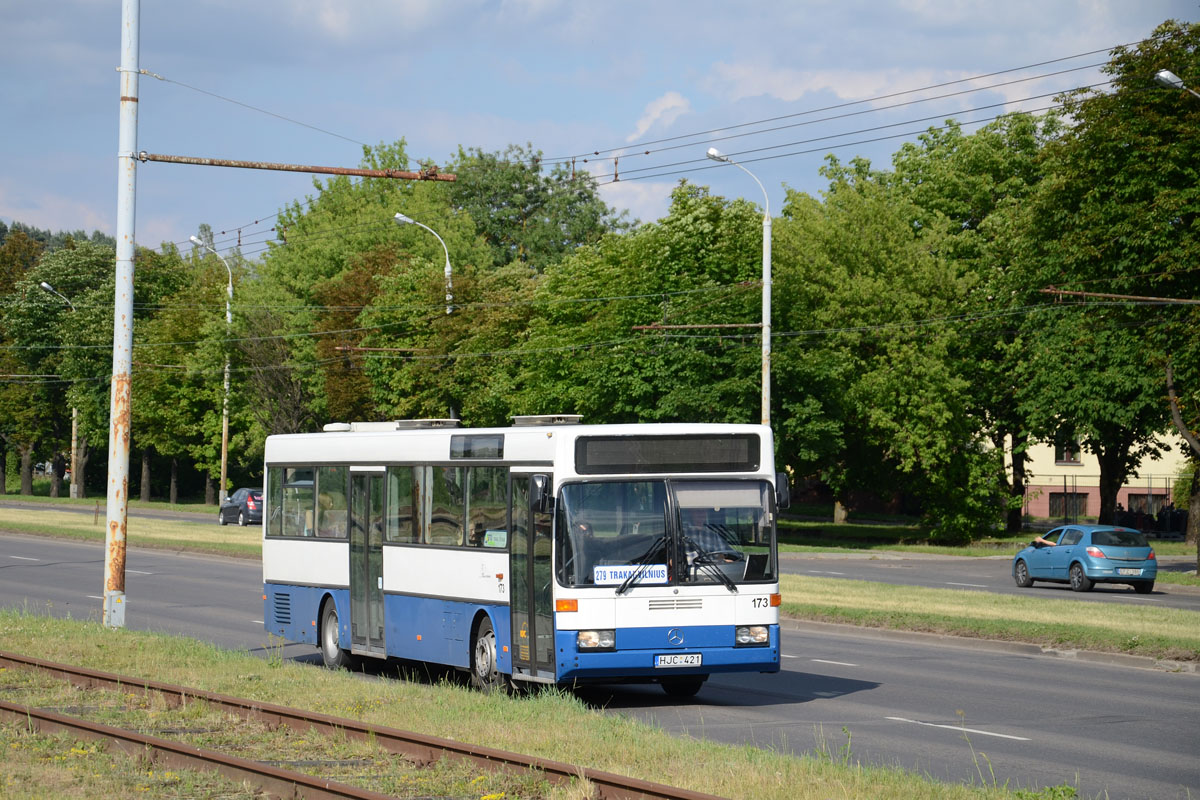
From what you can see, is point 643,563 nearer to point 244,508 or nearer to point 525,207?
point 244,508

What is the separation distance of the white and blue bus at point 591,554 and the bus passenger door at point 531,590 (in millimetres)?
19

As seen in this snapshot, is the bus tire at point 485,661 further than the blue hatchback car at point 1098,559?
No

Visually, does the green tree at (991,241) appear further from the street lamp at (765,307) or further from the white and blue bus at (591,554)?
the white and blue bus at (591,554)

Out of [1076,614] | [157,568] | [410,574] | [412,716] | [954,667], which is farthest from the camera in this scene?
[157,568]

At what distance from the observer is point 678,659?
13.7 metres

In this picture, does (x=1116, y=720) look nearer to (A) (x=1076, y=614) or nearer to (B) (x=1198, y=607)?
(A) (x=1076, y=614)

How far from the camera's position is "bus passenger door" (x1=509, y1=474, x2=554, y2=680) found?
13820 millimetres

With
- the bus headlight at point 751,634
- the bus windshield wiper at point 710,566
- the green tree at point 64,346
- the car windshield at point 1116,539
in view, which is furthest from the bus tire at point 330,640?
the green tree at point 64,346

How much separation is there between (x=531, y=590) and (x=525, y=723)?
2731mm

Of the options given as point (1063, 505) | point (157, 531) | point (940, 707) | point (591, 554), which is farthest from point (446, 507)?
point (1063, 505)

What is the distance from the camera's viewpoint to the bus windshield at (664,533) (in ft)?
45.2

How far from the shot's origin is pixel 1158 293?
4097 cm

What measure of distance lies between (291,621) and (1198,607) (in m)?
18.4

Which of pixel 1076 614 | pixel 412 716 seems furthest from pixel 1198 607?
pixel 412 716
